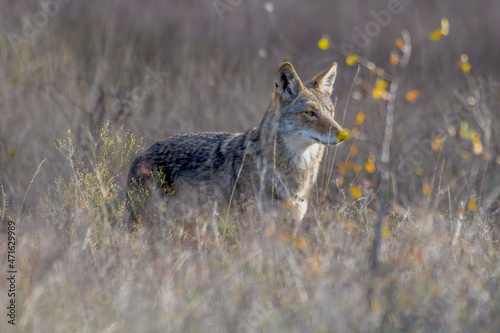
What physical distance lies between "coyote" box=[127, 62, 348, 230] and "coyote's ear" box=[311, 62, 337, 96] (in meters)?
0.01

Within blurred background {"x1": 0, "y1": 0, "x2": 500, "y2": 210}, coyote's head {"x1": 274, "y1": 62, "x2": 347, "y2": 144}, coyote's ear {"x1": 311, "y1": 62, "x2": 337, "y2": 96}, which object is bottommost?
blurred background {"x1": 0, "y1": 0, "x2": 500, "y2": 210}

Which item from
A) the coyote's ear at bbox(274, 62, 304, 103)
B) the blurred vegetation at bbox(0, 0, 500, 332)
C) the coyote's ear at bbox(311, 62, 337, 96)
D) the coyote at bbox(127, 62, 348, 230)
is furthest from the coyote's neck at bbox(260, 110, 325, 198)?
the coyote's ear at bbox(311, 62, 337, 96)

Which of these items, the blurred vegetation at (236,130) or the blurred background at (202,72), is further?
the blurred background at (202,72)

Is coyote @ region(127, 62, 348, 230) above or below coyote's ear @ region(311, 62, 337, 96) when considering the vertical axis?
below

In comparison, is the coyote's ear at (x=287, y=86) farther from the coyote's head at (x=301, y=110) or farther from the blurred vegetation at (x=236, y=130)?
the blurred vegetation at (x=236, y=130)

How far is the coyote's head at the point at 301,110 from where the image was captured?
19.4ft

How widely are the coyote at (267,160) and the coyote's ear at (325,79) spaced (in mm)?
12

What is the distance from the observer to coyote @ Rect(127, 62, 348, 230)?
5.98 meters

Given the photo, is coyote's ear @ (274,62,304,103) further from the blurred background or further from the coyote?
the blurred background

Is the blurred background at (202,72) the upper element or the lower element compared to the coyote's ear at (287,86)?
lower

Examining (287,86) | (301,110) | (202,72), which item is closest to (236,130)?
(202,72)

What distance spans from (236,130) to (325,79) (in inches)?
90.5

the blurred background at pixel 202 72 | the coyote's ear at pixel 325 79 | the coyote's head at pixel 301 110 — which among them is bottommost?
the blurred background at pixel 202 72

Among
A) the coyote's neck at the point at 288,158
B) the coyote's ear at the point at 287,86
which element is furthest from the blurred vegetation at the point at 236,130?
the coyote's ear at the point at 287,86
